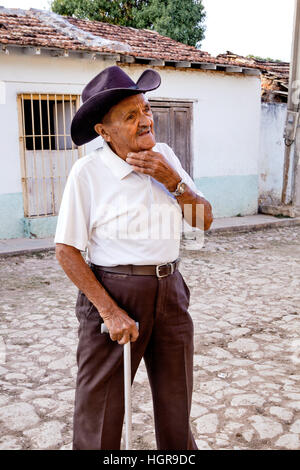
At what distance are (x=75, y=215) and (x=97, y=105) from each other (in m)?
0.42

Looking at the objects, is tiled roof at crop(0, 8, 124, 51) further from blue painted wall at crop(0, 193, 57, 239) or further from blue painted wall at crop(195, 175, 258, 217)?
blue painted wall at crop(195, 175, 258, 217)

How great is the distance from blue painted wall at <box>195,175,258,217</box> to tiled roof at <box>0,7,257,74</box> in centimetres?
233

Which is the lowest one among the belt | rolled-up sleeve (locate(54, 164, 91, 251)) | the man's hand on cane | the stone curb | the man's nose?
the stone curb

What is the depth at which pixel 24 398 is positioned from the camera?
326 cm

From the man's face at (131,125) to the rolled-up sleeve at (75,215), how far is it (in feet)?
0.70

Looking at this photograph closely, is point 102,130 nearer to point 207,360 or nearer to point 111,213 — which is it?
point 111,213

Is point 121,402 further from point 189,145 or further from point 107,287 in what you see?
point 189,145

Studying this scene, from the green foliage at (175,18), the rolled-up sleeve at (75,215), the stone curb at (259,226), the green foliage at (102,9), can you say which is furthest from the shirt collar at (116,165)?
the green foliage at (102,9)

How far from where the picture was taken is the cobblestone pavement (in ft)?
9.44

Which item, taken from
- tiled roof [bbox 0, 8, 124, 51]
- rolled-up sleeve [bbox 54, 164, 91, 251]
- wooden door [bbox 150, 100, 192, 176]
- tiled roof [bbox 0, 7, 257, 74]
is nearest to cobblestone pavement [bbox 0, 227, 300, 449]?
rolled-up sleeve [bbox 54, 164, 91, 251]

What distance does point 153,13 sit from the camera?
2048 cm

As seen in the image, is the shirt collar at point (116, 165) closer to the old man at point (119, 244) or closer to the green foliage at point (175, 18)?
the old man at point (119, 244)

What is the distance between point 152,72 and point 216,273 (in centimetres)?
481
